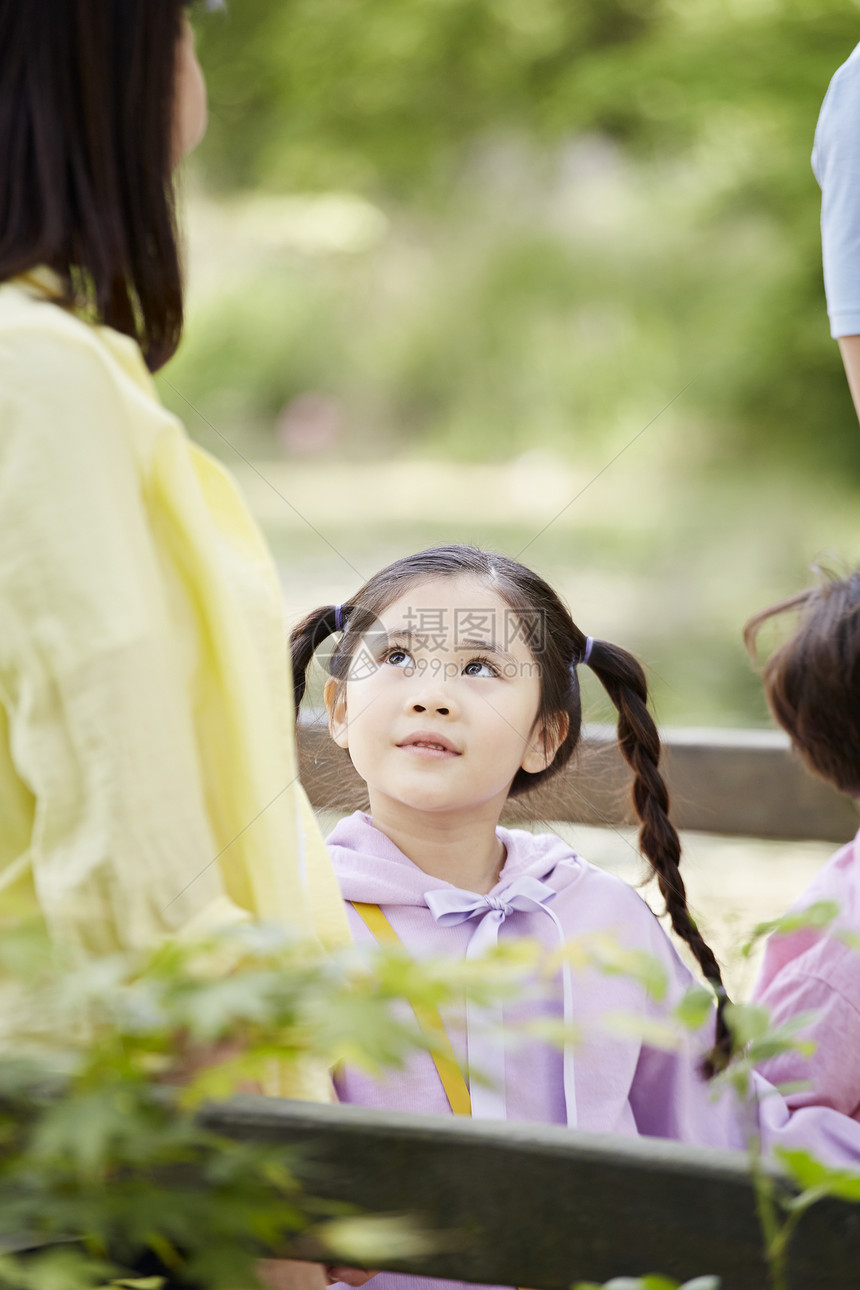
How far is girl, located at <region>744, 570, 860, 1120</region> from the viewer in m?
1.03

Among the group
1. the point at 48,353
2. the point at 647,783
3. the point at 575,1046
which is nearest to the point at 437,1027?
the point at 575,1046

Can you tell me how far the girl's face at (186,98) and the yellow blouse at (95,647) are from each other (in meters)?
0.12

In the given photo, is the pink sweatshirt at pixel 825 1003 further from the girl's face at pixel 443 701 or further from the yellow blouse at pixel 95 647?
the yellow blouse at pixel 95 647

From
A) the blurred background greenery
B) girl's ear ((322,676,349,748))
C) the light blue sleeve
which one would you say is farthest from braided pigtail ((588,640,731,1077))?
the blurred background greenery

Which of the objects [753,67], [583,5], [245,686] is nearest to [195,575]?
[245,686]

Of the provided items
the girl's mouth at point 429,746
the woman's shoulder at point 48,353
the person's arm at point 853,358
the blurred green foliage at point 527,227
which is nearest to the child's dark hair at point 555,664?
the girl's mouth at point 429,746

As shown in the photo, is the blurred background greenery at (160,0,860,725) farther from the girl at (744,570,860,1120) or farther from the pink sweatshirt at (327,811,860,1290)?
the pink sweatshirt at (327,811,860,1290)

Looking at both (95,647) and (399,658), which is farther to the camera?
(399,658)

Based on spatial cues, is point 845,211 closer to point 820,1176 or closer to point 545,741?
point 545,741

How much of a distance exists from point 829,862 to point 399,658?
458 millimetres

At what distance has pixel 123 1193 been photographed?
1.37 ft

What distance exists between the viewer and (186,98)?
2.30ft

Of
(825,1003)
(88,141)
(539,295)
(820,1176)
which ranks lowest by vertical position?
(539,295)

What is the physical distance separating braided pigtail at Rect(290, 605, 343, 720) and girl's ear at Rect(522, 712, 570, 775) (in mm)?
211
